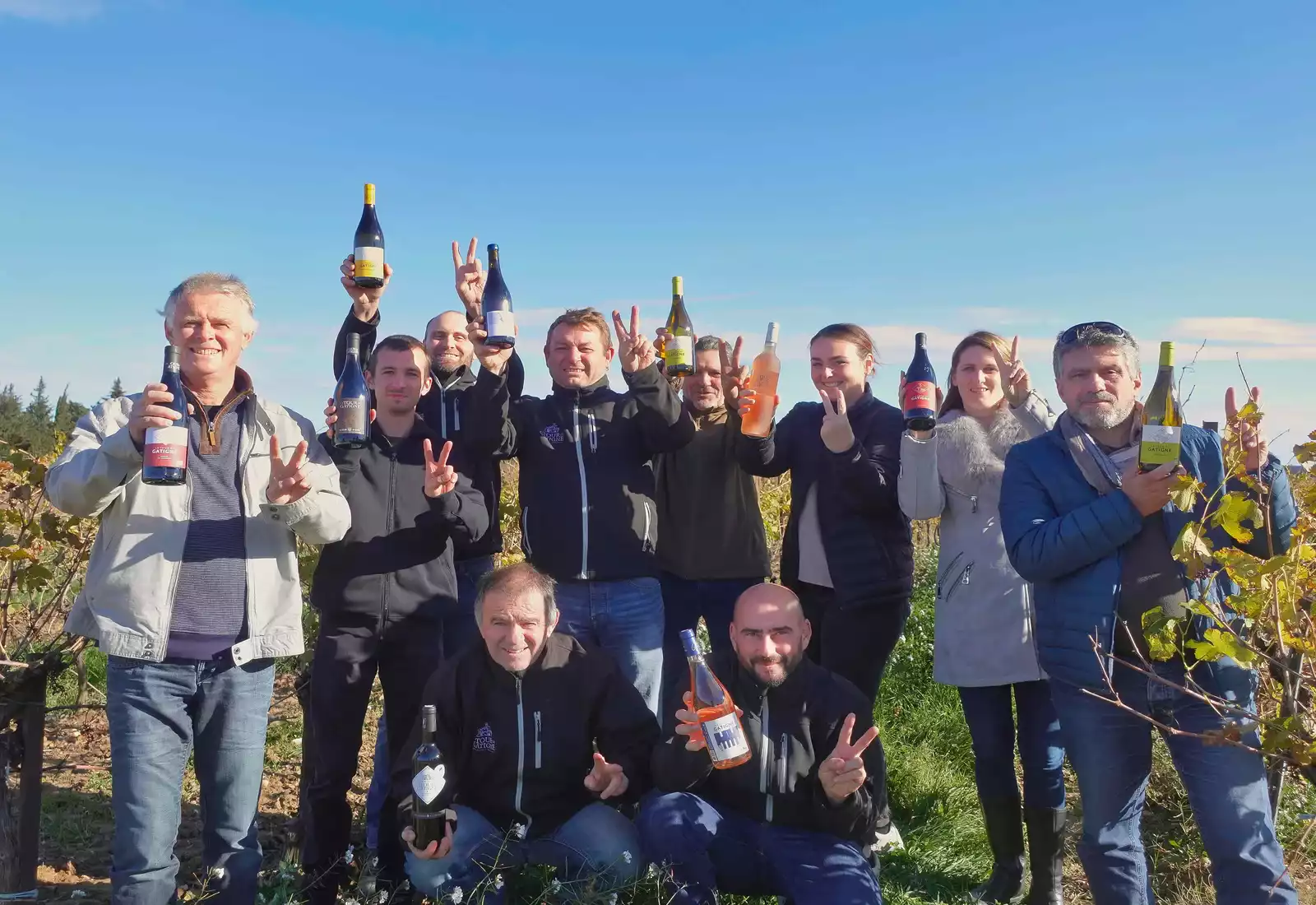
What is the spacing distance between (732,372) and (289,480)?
6.67 ft

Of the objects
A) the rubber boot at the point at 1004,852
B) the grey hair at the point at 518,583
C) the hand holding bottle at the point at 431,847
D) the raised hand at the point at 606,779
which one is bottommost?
the rubber boot at the point at 1004,852

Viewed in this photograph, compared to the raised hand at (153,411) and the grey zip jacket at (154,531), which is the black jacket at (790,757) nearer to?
the grey zip jacket at (154,531)

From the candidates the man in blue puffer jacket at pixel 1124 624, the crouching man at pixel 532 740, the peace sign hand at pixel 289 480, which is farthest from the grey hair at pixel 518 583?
the man in blue puffer jacket at pixel 1124 624

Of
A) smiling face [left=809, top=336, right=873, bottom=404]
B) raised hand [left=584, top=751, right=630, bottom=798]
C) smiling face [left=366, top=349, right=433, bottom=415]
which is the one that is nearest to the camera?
raised hand [left=584, top=751, right=630, bottom=798]

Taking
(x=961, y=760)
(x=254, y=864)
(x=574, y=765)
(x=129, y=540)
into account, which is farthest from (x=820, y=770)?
(x=961, y=760)

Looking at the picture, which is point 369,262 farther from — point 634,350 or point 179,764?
point 179,764

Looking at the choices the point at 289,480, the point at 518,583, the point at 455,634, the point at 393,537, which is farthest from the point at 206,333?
the point at 455,634

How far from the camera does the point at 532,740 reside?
3.53m

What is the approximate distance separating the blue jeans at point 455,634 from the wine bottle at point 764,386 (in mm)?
1281

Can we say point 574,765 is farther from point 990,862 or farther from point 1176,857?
point 1176,857

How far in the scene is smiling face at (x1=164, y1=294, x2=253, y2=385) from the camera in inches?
124

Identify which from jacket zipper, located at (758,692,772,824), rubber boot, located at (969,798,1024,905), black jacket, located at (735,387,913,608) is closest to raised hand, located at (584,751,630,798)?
jacket zipper, located at (758,692,772,824)

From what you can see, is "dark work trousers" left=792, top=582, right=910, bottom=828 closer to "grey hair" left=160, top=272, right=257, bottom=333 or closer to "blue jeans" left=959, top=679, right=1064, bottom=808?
"blue jeans" left=959, top=679, right=1064, bottom=808

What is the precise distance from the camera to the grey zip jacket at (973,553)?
12.2ft
